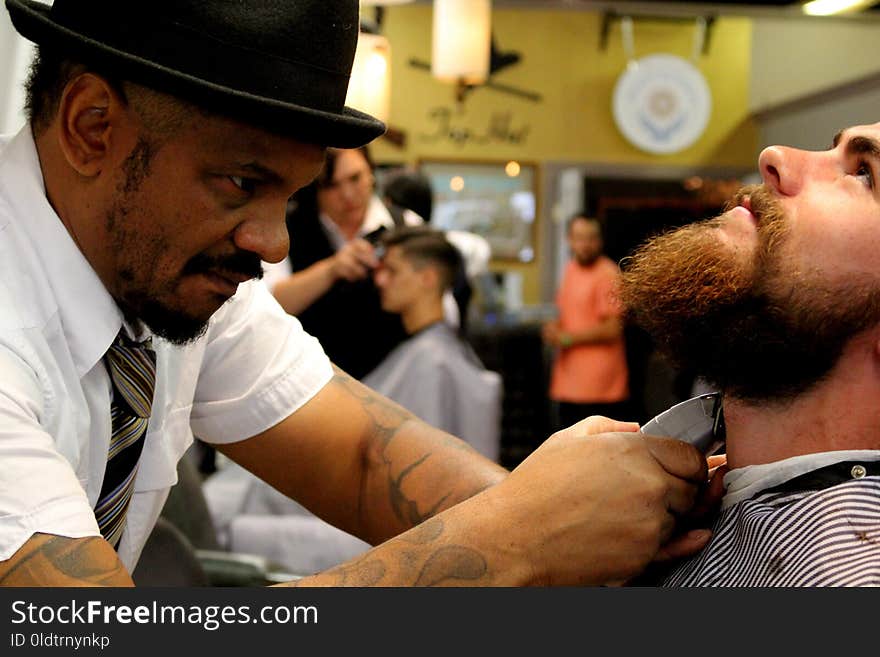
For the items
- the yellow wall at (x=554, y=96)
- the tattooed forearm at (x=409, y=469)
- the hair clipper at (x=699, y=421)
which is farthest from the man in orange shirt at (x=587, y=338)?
the yellow wall at (x=554, y=96)

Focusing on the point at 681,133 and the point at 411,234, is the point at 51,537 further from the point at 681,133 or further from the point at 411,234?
the point at 681,133

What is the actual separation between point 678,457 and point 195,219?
64 centimetres

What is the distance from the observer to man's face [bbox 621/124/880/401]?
3.94 ft

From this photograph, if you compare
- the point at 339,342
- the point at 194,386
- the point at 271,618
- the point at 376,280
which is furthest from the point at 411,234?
the point at 271,618

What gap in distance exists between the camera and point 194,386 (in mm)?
1527

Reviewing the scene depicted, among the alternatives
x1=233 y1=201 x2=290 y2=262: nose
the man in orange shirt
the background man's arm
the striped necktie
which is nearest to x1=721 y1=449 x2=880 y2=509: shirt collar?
x1=233 y1=201 x2=290 y2=262: nose

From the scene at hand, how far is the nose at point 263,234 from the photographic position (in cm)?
123

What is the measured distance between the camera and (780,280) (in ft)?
3.98

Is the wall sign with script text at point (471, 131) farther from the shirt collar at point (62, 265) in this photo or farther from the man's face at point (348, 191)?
the shirt collar at point (62, 265)

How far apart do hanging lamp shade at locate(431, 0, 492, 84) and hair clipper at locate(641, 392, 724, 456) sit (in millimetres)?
3363

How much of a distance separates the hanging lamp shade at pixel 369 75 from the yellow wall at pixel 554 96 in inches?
186

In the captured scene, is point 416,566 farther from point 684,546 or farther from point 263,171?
point 263,171

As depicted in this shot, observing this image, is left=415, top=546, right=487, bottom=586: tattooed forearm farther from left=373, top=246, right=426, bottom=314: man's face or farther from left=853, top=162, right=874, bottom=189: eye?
left=373, top=246, right=426, bottom=314: man's face

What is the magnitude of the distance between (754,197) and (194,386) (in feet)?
2.81
